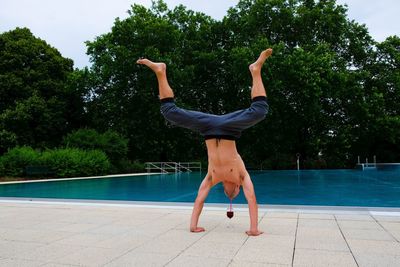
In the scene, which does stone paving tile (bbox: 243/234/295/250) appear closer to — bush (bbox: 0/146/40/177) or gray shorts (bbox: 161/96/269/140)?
gray shorts (bbox: 161/96/269/140)

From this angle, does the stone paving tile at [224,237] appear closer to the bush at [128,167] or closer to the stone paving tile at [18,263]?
the stone paving tile at [18,263]

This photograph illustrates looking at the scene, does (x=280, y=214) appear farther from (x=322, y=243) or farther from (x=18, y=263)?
(x=18, y=263)

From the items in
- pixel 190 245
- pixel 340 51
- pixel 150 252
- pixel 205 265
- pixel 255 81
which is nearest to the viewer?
pixel 205 265

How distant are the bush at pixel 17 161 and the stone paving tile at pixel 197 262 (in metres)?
18.4

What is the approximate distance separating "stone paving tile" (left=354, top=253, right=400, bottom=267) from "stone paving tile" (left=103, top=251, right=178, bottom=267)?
1963 mm

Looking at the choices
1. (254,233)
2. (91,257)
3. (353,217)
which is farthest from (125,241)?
(353,217)

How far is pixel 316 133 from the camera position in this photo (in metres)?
30.3

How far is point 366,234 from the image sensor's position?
5.07 m

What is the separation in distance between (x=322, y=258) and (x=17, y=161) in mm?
19456

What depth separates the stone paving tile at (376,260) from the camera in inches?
142

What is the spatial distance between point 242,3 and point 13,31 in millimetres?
18758

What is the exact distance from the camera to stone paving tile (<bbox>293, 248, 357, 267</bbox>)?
11.9 feet

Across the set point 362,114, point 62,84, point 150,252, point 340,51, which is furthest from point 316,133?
point 150,252

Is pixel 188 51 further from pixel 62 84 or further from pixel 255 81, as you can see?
pixel 255 81
